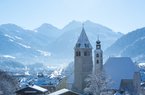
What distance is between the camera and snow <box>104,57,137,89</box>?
286 feet

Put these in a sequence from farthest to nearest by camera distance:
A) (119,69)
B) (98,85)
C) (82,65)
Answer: (119,69), (82,65), (98,85)

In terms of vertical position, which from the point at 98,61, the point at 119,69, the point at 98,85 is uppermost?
the point at 98,61

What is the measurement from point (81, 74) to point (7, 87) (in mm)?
17682

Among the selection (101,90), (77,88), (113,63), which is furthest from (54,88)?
(101,90)

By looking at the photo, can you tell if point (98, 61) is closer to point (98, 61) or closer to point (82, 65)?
point (98, 61)

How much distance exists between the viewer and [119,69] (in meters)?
88.3

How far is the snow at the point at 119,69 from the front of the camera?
8719 cm

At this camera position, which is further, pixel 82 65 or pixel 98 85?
pixel 82 65

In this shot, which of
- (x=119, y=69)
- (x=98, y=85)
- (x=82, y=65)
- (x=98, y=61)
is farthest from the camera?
(x=119, y=69)

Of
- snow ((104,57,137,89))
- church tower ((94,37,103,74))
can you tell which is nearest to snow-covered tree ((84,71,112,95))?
church tower ((94,37,103,74))

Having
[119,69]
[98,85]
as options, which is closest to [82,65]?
[119,69]

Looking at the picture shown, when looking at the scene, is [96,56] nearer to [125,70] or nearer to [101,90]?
[125,70]

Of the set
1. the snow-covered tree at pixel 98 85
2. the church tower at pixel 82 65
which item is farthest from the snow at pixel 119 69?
the snow-covered tree at pixel 98 85

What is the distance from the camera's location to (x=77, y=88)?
290 ft
